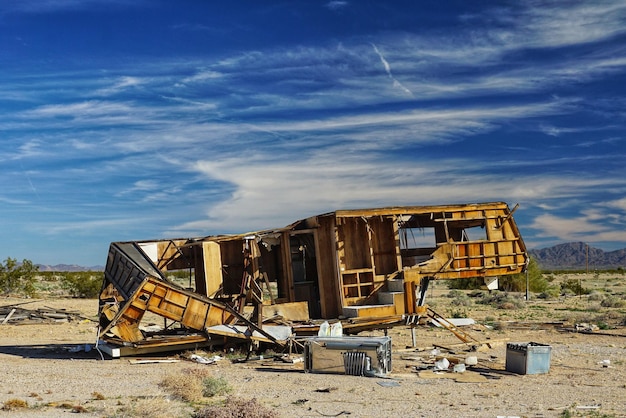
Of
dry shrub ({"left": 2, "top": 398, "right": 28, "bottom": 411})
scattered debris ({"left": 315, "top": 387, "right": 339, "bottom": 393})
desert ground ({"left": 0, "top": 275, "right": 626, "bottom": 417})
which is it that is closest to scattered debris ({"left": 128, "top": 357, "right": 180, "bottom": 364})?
desert ground ({"left": 0, "top": 275, "right": 626, "bottom": 417})

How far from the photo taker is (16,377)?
→ 631 inches

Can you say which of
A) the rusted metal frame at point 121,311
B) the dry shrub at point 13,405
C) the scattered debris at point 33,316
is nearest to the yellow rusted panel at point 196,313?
the rusted metal frame at point 121,311

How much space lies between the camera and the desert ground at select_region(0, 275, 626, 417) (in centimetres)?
1246

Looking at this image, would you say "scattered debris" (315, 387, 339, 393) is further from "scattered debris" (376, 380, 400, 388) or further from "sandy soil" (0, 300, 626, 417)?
"scattered debris" (376, 380, 400, 388)

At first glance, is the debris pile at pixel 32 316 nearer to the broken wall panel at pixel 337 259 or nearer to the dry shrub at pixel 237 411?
the broken wall panel at pixel 337 259

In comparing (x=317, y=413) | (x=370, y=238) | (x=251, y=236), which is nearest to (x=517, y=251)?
(x=370, y=238)

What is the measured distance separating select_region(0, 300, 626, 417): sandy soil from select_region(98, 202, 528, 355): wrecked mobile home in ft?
3.69

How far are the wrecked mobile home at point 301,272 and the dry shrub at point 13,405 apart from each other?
6.09 meters

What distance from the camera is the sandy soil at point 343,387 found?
→ 490 inches

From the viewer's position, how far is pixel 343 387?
48.1 ft

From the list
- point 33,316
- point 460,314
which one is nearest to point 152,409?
point 33,316

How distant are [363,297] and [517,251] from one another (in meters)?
5.23

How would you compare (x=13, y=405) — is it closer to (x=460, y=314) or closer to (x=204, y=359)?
(x=204, y=359)

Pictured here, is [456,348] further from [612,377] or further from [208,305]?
[208,305]
